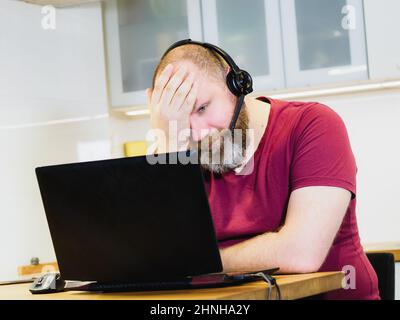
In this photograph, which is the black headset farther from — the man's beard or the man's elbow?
the man's elbow

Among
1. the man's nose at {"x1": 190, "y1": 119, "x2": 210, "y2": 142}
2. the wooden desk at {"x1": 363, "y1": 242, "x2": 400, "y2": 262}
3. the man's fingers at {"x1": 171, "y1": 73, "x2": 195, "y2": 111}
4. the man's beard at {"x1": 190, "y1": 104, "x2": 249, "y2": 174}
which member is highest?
the man's fingers at {"x1": 171, "y1": 73, "x2": 195, "y2": 111}

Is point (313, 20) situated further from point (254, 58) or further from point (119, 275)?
point (119, 275)

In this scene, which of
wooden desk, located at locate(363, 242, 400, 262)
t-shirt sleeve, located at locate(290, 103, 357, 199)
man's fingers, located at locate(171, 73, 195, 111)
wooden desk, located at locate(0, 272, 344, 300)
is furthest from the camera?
wooden desk, located at locate(363, 242, 400, 262)

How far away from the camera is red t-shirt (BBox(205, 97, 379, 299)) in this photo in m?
1.25

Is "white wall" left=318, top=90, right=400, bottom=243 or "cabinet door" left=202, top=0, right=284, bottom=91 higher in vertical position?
"cabinet door" left=202, top=0, right=284, bottom=91

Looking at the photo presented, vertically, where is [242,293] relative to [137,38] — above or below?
below

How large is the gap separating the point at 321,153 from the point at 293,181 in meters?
0.07

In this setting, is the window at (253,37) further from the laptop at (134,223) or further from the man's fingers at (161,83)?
the laptop at (134,223)

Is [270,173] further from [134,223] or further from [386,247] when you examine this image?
[386,247]

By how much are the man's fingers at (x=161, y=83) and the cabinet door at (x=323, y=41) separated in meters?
1.38

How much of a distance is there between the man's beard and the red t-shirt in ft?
0.08

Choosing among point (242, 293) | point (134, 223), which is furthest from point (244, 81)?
point (242, 293)

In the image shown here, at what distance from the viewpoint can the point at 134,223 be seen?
0.95 m

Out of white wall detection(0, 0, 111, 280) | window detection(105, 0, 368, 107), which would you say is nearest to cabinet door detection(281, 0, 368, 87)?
window detection(105, 0, 368, 107)
